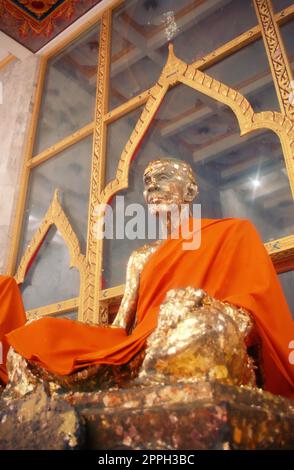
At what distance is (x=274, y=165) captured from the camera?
2.22 meters

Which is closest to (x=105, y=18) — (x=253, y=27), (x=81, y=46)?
(x=81, y=46)

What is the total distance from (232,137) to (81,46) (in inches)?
87.7

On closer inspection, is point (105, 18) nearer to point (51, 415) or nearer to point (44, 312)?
point (44, 312)

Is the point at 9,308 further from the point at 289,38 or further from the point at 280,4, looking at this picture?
the point at 280,4

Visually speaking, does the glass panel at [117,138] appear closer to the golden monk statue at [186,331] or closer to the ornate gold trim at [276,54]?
the ornate gold trim at [276,54]

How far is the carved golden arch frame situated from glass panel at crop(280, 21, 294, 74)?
344 mm

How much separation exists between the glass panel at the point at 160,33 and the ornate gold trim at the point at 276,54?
11cm

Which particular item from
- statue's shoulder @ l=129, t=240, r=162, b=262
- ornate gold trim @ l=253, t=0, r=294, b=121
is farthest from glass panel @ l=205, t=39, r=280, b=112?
statue's shoulder @ l=129, t=240, r=162, b=262

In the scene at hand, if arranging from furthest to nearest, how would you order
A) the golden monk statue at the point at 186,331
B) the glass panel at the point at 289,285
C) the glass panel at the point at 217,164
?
the glass panel at the point at 217,164
the glass panel at the point at 289,285
the golden monk statue at the point at 186,331

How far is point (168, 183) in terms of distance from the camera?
1.77 meters

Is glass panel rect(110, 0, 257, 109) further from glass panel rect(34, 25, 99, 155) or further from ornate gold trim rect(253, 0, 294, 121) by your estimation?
glass panel rect(34, 25, 99, 155)

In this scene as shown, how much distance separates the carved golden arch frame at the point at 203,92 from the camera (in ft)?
7.11

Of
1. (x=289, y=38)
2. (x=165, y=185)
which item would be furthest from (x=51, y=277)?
(x=289, y=38)

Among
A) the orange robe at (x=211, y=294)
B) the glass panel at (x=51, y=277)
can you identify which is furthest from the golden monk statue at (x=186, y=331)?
the glass panel at (x=51, y=277)
